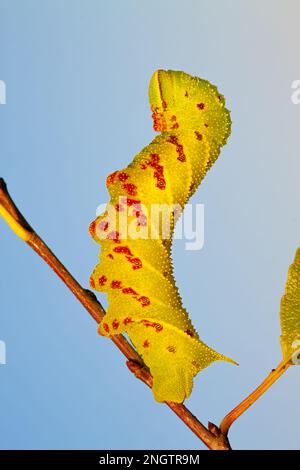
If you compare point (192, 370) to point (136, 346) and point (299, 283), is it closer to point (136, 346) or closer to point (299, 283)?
point (136, 346)

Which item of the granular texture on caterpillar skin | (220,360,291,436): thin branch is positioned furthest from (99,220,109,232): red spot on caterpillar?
(220,360,291,436): thin branch

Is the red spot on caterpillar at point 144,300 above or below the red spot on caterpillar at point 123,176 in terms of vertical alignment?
below

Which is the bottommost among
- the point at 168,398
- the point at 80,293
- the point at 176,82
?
the point at 168,398

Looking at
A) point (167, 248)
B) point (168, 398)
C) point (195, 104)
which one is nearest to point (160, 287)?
point (167, 248)

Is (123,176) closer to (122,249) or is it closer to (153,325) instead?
(122,249)

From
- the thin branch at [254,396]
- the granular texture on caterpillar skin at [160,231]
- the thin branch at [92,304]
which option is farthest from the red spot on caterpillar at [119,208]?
the thin branch at [254,396]

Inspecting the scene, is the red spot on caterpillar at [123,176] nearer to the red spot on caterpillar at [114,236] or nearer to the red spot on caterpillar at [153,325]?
the red spot on caterpillar at [114,236]
